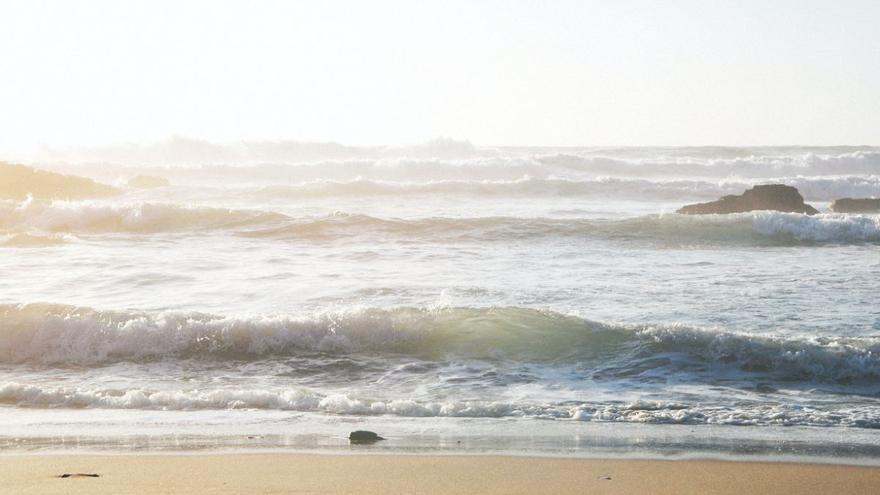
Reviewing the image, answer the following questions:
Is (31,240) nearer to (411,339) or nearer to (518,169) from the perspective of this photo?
(411,339)

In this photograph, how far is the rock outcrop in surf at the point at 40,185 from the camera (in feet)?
96.1

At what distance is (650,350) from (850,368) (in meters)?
1.66

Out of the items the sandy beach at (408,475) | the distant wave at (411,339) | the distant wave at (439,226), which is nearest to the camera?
the sandy beach at (408,475)

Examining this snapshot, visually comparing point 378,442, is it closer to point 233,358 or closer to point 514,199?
point 233,358

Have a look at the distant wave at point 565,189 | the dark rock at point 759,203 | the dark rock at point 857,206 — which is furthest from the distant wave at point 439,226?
the distant wave at point 565,189

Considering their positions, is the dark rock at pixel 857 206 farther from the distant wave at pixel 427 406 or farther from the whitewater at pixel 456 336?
the distant wave at pixel 427 406

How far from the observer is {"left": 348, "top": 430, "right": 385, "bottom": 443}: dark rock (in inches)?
239

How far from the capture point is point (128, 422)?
6824 millimetres

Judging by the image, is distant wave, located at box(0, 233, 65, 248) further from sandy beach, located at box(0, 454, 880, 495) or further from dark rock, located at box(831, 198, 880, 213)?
dark rock, located at box(831, 198, 880, 213)

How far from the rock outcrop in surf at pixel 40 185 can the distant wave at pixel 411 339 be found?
2071 centimetres

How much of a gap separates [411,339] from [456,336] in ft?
1.43

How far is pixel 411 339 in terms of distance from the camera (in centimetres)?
938

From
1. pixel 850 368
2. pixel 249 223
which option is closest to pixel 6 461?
pixel 850 368

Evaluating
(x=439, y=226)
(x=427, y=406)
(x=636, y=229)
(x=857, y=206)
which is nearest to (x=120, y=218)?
(x=439, y=226)
